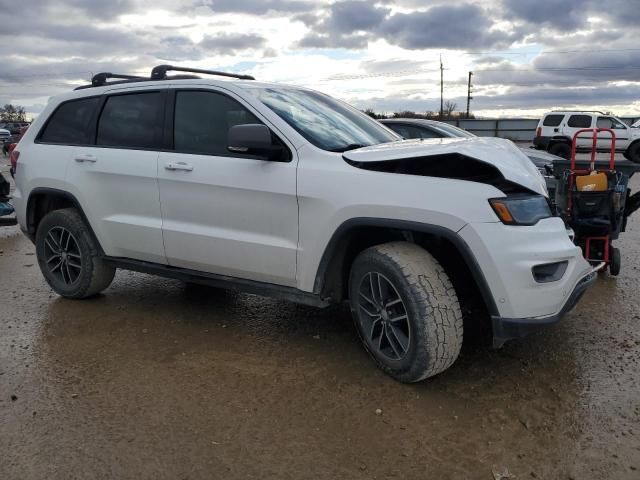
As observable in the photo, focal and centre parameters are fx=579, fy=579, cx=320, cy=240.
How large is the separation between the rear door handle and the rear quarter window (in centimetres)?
2047

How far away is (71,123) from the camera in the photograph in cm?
486

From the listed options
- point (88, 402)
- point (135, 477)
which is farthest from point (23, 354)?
point (135, 477)

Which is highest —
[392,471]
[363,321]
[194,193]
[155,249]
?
[194,193]

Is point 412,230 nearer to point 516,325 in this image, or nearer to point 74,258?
point 516,325

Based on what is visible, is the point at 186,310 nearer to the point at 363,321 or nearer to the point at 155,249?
the point at 155,249

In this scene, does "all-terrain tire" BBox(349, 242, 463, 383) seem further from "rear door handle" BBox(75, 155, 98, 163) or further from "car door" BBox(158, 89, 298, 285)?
"rear door handle" BBox(75, 155, 98, 163)

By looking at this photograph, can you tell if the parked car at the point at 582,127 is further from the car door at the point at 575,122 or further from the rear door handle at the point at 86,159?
the rear door handle at the point at 86,159

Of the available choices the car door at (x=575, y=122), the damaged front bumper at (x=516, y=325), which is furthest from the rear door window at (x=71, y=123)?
the car door at (x=575, y=122)

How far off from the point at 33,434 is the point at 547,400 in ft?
8.87

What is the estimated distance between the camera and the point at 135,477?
8.43ft

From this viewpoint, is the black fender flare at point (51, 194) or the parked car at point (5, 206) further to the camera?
the parked car at point (5, 206)

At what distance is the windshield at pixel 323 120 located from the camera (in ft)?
12.1

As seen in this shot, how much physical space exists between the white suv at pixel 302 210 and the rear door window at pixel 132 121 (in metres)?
0.01

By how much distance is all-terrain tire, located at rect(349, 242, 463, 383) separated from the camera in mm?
3080
